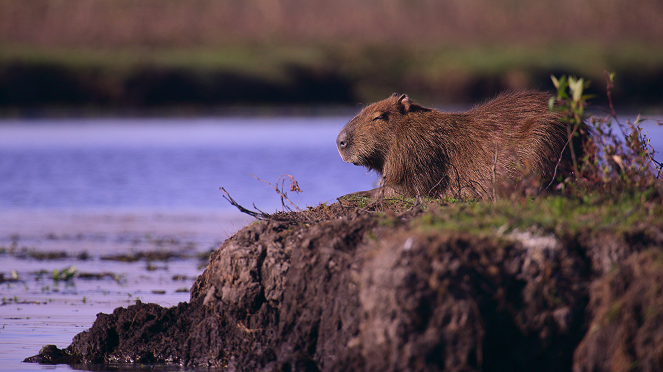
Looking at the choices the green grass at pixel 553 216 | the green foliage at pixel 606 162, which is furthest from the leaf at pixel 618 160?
the green grass at pixel 553 216

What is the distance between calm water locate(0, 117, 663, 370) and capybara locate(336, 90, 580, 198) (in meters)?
0.77

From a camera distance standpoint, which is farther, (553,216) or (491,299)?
(553,216)

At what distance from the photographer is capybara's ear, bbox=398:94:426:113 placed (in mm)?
7777

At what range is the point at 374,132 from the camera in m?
7.73

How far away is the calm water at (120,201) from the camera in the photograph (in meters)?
7.95

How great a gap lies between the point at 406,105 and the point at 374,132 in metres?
0.39

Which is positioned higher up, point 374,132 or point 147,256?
point 374,132

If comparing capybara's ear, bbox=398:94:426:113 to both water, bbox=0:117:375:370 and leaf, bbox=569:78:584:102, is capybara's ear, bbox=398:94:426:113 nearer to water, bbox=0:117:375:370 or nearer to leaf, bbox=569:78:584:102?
water, bbox=0:117:375:370

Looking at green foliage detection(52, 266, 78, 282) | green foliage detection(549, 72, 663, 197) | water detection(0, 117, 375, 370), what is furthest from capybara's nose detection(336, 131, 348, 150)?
green foliage detection(52, 266, 78, 282)

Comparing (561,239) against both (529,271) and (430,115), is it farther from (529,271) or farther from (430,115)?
(430,115)

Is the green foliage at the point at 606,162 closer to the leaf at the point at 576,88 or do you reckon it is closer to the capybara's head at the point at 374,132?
the leaf at the point at 576,88

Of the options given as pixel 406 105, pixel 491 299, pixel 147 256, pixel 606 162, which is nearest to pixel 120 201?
pixel 147 256

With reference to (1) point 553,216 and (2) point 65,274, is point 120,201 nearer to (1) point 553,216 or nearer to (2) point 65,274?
(2) point 65,274

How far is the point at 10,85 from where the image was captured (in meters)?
41.3
